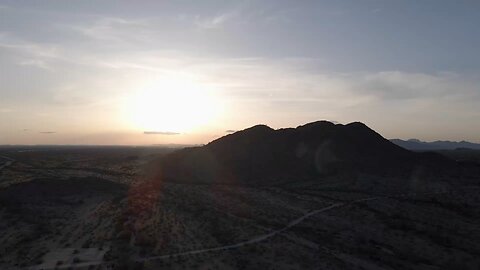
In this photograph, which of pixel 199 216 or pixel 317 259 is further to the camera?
pixel 199 216

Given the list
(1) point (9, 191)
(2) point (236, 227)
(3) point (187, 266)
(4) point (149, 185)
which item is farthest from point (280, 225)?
(1) point (9, 191)

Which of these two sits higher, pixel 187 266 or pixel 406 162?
pixel 406 162

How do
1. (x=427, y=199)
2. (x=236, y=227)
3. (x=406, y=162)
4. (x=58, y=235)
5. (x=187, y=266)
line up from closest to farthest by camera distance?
1. (x=187, y=266)
2. (x=58, y=235)
3. (x=236, y=227)
4. (x=427, y=199)
5. (x=406, y=162)

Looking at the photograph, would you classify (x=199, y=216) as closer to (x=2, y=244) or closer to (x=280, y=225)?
(x=280, y=225)

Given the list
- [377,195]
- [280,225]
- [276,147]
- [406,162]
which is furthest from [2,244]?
[406,162]

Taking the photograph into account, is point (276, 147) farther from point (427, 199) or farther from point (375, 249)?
point (375, 249)

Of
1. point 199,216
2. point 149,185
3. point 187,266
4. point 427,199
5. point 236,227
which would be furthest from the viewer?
point 149,185
